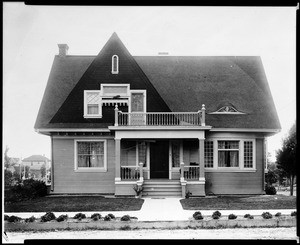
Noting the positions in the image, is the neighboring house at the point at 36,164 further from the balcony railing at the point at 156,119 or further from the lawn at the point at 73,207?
the lawn at the point at 73,207

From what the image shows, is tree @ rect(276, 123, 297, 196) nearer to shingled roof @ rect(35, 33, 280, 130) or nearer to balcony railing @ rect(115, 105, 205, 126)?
shingled roof @ rect(35, 33, 280, 130)

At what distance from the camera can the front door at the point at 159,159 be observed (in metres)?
21.0

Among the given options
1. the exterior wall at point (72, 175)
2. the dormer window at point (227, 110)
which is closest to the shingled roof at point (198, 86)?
the dormer window at point (227, 110)

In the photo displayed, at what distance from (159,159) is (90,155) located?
3608 millimetres

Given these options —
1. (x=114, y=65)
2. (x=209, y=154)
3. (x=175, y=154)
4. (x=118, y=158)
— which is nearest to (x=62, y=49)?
(x=114, y=65)

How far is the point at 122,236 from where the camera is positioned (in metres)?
10.1

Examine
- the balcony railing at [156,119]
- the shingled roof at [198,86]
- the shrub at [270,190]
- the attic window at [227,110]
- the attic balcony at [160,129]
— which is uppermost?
the shingled roof at [198,86]

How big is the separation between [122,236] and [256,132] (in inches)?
496

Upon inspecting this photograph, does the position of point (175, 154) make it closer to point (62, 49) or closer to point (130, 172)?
point (130, 172)

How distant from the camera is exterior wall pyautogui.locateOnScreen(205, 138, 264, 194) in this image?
2062cm

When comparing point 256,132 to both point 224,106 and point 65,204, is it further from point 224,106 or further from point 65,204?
point 65,204

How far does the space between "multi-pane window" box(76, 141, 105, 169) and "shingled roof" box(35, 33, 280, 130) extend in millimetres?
1098

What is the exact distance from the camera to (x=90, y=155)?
20.8 m

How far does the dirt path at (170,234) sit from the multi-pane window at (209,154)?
10.1 metres
